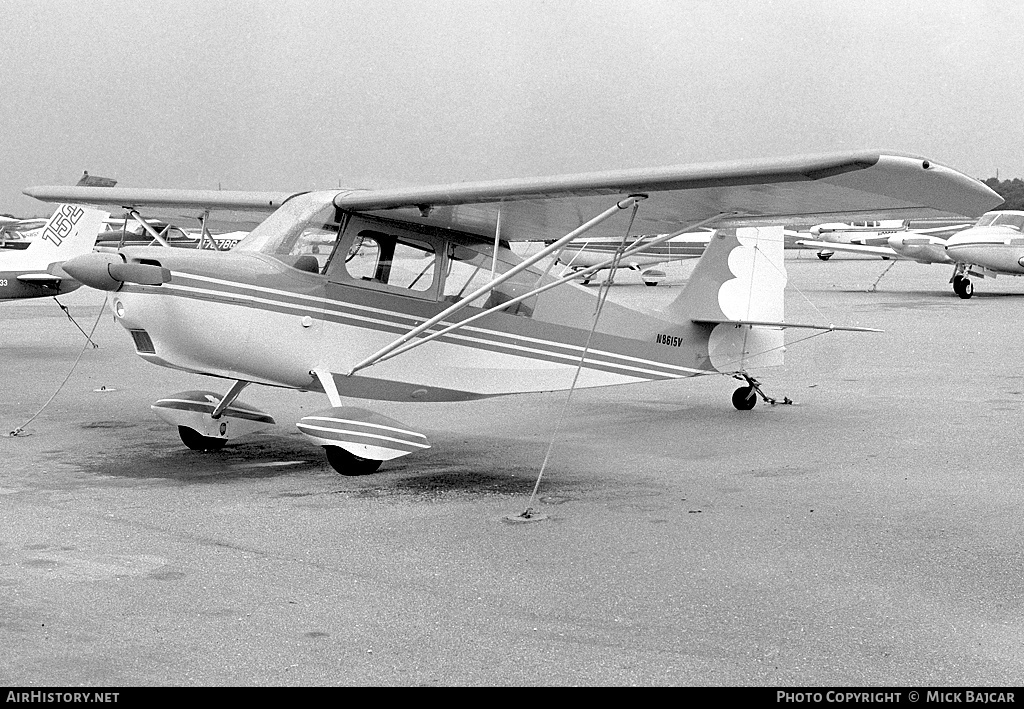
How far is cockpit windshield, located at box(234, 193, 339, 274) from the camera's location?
7.90 meters

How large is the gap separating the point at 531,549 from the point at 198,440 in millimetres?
3860

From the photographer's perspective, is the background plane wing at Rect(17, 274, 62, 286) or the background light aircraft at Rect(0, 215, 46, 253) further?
the background light aircraft at Rect(0, 215, 46, 253)

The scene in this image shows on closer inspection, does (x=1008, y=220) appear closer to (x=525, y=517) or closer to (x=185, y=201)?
(x=185, y=201)

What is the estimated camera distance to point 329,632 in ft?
13.9

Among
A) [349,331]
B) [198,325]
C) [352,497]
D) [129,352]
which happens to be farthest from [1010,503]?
[129,352]

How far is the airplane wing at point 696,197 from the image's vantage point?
5984 millimetres

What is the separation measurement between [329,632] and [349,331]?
4.02 metres

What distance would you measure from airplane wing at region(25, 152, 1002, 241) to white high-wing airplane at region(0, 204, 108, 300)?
8287mm

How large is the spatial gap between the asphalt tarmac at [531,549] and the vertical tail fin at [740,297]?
612 mm

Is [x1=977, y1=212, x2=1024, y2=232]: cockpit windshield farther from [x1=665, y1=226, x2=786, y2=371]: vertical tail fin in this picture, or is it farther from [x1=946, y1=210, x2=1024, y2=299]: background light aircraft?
[x1=665, y1=226, x2=786, y2=371]: vertical tail fin

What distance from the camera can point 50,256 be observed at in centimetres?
1664

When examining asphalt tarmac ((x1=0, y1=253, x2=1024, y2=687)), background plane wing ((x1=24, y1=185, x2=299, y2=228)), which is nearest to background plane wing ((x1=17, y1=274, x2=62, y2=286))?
asphalt tarmac ((x1=0, y1=253, x2=1024, y2=687))

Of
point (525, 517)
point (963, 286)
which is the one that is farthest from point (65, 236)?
point (963, 286)
